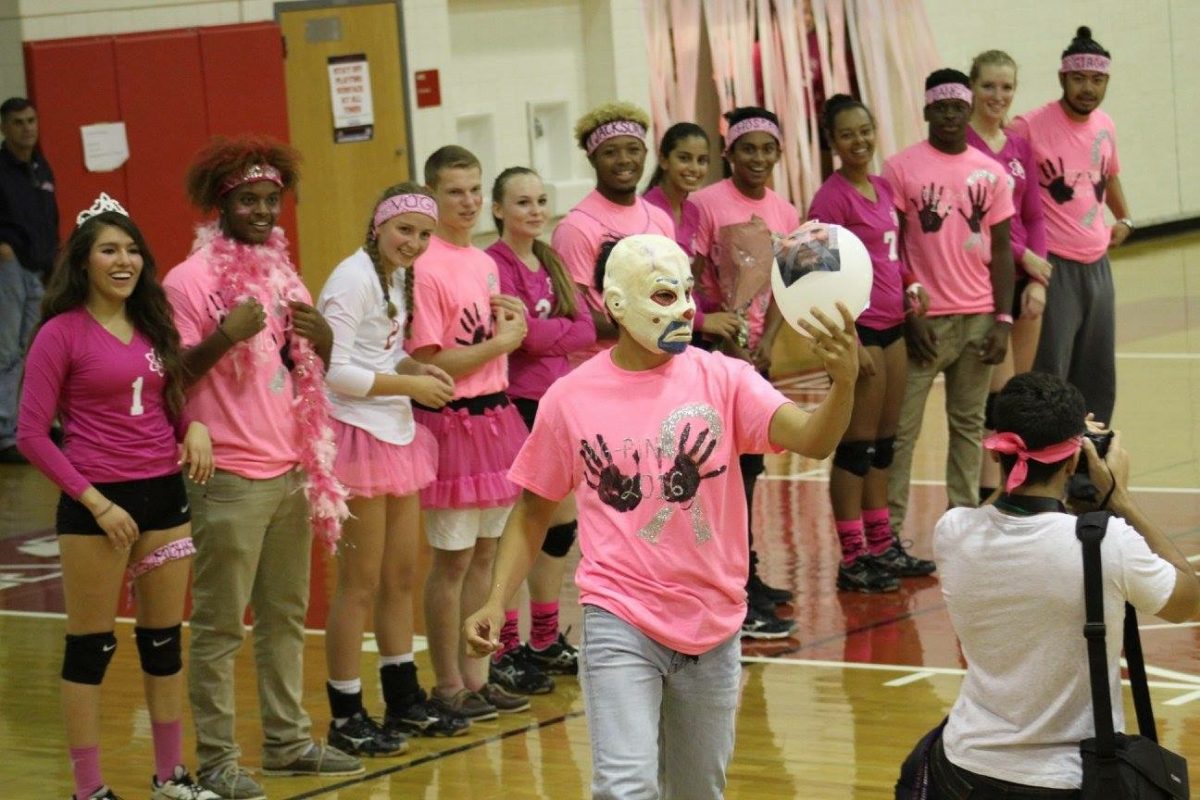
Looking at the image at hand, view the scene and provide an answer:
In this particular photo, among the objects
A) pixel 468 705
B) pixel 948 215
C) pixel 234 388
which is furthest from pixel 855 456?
pixel 234 388

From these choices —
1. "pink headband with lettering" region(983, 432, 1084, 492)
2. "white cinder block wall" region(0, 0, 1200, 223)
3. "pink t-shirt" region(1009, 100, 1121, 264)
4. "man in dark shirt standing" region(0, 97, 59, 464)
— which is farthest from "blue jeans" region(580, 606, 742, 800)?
"white cinder block wall" region(0, 0, 1200, 223)

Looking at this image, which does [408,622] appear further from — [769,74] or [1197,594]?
[769,74]

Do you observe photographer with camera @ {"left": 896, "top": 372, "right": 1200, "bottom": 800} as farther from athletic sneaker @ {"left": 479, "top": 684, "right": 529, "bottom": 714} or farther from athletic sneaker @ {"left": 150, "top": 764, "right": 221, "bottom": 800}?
athletic sneaker @ {"left": 479, "top": 684, "right": 529, "bottom": 714}

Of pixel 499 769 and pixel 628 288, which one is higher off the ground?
pixel 628 288

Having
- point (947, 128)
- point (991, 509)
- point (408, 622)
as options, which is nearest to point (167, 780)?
point (408, 622)

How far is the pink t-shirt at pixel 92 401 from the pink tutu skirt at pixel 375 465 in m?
0.78

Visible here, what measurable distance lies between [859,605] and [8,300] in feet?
22.0

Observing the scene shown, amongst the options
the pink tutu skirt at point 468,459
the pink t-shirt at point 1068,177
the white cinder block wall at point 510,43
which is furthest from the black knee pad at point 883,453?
the white cinder block wall at point 510,43

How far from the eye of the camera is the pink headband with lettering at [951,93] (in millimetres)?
8750

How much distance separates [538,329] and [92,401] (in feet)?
6.13

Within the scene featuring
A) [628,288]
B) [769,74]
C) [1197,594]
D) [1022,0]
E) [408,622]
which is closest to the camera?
[1197,594]

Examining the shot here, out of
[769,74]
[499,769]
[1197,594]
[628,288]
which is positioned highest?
[769,74]

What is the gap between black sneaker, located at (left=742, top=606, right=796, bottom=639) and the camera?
7.93 metres

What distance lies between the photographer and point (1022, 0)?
19.3 metres
